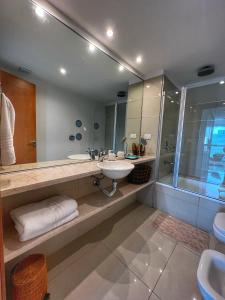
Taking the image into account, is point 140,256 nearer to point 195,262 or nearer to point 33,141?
point 195,262

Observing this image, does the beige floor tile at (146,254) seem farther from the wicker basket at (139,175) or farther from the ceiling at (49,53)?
the ceiling at (49,53)

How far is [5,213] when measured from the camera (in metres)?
1.04

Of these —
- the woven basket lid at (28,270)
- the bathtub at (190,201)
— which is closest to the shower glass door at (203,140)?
the bathtub at (190,201)

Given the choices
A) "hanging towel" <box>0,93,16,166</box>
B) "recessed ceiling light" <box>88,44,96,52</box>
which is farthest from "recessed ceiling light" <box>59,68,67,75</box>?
"hanging towel" <box>0,93,16,166</box>

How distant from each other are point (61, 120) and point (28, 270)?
1290 millimetres

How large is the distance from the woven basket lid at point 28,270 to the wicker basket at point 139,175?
1.45 m

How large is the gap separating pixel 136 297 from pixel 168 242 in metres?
0.75

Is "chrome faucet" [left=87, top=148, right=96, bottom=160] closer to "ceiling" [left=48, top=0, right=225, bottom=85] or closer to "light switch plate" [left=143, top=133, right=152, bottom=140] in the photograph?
"light switch plate" [left=143, top=133, right=152, bottom=140]

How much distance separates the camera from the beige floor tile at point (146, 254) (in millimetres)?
1273

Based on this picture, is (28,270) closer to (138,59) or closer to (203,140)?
(138,59)

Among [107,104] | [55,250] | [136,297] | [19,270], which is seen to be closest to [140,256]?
[136,297]

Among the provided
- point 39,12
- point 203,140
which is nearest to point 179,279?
point 203,140

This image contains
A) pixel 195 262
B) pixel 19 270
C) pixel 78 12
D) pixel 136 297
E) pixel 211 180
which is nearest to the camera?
pixel 19 270

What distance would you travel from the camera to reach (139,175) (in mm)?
2129
